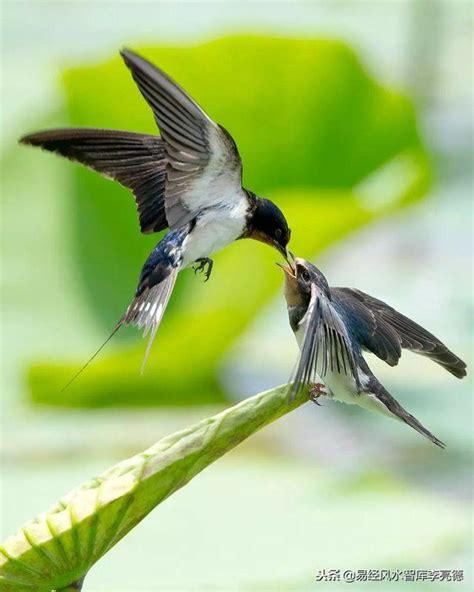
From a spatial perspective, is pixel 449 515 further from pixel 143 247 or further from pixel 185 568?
pixel 143 247

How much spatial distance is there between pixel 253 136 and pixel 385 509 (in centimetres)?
124

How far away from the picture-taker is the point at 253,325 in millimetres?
3119

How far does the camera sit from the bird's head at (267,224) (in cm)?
183

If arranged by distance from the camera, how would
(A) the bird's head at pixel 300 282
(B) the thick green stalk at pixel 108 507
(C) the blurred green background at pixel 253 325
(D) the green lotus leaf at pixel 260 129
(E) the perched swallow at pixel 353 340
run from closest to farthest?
(B) the thick green stalk at pixel 108 507
(E) the perched swallow at pixel 353 340
(A) the bird's head at pixel 300 282
(C) the blurred green background at pixel 253 325
(D) the green lotus leaf at pixel 260 129

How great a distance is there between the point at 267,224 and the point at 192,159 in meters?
0.20

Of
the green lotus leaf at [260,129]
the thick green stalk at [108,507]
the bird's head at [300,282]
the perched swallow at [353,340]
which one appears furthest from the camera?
the green lotus leaf at [260,129]

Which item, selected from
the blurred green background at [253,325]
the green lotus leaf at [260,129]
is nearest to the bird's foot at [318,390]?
the blurred green background at [253,325]

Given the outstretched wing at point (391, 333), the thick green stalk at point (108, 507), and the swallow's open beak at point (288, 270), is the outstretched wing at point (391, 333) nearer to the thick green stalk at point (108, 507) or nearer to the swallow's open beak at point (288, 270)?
the swallow's open beak at point (288, 270)

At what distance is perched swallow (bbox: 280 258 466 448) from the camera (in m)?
1.59

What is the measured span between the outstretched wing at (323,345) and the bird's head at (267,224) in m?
0.23

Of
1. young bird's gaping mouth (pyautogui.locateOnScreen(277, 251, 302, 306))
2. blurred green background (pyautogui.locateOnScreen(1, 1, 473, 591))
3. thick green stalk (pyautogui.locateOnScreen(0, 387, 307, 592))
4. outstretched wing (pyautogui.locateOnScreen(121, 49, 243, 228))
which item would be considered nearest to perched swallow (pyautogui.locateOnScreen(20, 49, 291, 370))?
outstretched wing (pyautogui.locateOnScreen(121, 49, 243, 228))

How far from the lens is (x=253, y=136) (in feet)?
10.8

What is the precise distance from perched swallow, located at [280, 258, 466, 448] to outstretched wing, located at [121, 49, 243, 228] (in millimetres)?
138

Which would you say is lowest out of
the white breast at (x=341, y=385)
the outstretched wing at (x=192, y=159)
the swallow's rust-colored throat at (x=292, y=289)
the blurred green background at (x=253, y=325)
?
the blurred green background at (x=253, y=325)
